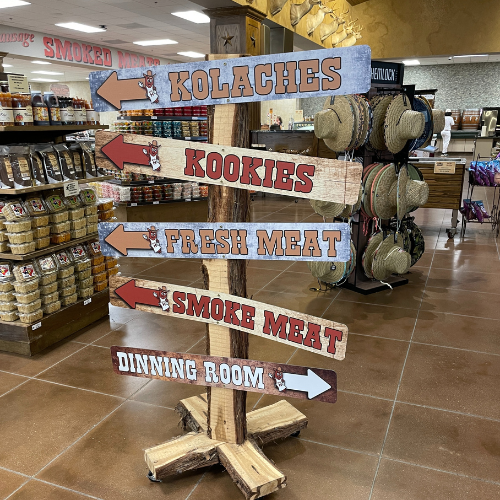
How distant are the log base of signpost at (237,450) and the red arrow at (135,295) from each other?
2.17 ft

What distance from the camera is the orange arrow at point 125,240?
1900mm

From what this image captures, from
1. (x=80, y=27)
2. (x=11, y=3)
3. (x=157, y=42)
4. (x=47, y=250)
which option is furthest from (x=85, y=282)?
(x=157, y=42)

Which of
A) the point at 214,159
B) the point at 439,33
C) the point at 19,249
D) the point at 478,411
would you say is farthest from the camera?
the point at 439,33

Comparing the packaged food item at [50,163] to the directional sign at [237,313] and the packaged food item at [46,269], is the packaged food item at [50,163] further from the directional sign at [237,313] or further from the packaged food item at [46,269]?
the directional sign at [237,313]

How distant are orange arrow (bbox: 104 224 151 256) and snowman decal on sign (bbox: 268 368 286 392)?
2.29 feet

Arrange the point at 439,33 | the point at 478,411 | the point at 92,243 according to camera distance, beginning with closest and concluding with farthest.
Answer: the point at 478,411
the point at 92,243
the point at 439,33

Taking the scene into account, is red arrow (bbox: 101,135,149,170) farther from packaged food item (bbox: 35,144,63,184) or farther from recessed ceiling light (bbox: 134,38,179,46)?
recessed ceiling light (bbox: 134,38,179,46)

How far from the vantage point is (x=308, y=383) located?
6.10 ft

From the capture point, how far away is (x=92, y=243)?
3.79 meters

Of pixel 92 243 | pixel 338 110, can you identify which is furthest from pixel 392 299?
pixel 92 243

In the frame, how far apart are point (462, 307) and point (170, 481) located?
2.90m

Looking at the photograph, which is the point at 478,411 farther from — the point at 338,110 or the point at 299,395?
the point at 338,110

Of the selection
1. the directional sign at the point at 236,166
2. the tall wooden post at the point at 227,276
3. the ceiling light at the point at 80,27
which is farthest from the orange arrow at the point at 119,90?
the ceiling light at the point at 80,27

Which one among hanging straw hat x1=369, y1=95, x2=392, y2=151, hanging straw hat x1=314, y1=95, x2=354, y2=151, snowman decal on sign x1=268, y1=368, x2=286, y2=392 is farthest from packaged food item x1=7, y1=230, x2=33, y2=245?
hanging straw hat x1=369, y1=95, x2=392, y2=151
